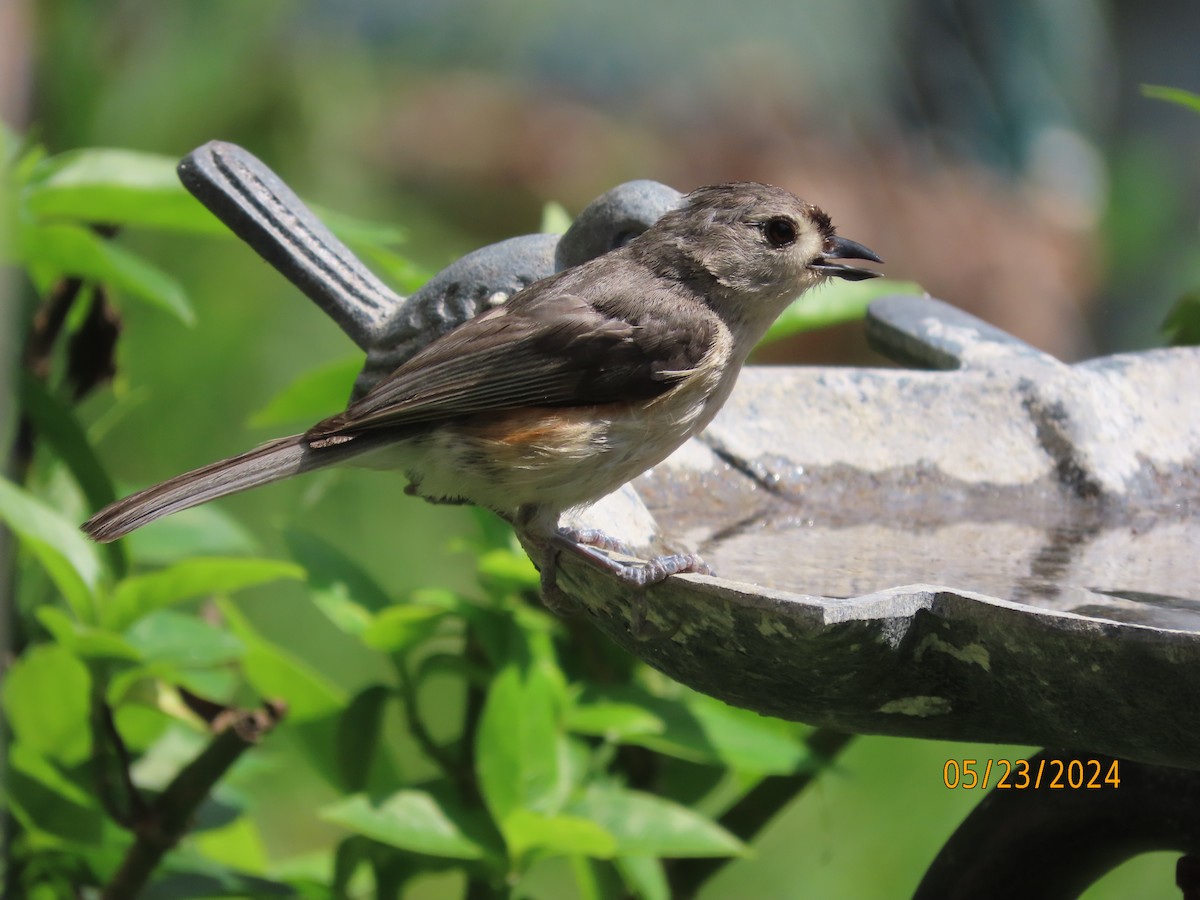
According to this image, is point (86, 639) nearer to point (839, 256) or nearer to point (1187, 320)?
point (839, 256)

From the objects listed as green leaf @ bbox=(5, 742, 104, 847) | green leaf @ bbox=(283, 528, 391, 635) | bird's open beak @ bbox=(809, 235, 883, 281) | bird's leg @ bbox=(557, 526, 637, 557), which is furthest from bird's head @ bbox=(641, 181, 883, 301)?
green leaf @ bbox=(5, 742, 104, 847)

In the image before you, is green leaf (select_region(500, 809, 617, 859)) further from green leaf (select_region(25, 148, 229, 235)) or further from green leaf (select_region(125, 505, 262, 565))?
green leaf (select_region(25, 148, 229, 235))

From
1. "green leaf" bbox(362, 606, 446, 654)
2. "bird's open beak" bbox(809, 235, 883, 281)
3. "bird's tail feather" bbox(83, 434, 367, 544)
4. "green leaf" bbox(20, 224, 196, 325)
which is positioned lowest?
"green leaf" bbox(362, 606, 446, 654)

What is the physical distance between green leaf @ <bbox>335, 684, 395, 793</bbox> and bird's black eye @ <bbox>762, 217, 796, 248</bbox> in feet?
3.68

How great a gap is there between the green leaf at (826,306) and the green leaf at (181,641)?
47.1 inches

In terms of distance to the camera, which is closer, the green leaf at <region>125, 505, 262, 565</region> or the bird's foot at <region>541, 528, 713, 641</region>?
the bird's foot at <region>541, 528, 713, 641</region>

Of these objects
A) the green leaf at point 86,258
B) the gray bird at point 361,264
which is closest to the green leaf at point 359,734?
the gray bird at point 361,264

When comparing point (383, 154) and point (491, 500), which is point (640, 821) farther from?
point (383, 154)

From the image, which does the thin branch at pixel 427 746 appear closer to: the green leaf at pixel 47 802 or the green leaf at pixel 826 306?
the green leaf at pixel 47 802

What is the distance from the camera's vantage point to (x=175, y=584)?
2.54m

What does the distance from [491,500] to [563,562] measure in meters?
0.21

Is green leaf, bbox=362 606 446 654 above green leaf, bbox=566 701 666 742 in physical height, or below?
above

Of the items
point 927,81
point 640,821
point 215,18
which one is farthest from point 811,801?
point 927,81

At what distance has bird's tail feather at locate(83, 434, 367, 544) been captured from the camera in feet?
6.82
